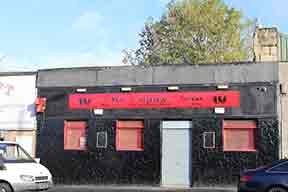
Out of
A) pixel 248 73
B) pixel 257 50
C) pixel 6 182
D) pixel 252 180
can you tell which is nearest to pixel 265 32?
A: pixel 257 50

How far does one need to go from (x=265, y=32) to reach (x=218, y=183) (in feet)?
46.3

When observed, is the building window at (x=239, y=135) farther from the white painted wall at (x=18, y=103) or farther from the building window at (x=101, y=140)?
the white painted wall at (x=18, y=103)

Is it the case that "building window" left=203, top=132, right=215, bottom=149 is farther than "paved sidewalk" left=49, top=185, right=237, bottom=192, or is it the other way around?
"building window" left=203, top=132, right=215, bottom=149

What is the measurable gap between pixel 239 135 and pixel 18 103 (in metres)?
9.89

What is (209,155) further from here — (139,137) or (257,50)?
(257,50)

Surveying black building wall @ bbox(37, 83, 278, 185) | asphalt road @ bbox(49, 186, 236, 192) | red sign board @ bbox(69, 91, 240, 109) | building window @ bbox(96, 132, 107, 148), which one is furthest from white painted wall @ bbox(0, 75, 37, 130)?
asphalt road @ bbox(49, 186, 236, 192)

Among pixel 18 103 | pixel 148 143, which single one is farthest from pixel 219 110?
pixel 18 103

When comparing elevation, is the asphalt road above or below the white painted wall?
below

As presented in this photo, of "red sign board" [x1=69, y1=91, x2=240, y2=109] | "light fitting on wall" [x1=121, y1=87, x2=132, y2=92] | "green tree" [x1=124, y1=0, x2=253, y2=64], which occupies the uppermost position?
"green tree" [x1=124, y1=0, x2=253, y2=64]

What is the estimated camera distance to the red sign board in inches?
831

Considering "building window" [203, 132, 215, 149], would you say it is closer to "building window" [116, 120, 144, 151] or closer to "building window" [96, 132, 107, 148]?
"building window" [116, 120, 144, 151]

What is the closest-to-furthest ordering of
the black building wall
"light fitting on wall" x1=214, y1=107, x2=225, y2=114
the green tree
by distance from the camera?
the black building wall → "light fitting on wall" x1=214, y1=107, x2=225, y2=114 → the green tree

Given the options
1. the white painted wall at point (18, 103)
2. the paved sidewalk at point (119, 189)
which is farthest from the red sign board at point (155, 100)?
the paved sidewalk at point (119, 189)

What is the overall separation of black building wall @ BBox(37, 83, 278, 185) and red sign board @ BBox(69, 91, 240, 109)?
20 cm
